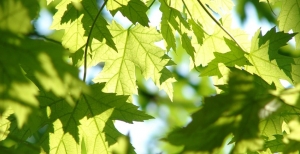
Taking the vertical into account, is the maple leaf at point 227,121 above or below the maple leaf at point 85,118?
below

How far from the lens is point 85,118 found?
5.82 feet

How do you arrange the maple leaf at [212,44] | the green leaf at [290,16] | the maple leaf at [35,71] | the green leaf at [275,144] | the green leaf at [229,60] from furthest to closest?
the maple leaf at [212,44] → the green leaf at [290,16] → the green leaf at [229,60] → the green leaf at [275,144] → the maple leaf at [35,71]

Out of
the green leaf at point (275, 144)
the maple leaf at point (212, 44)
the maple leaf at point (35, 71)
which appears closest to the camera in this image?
the maple leaf at point (35, 71)

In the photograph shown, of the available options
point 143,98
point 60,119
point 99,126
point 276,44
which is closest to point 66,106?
point 60,119

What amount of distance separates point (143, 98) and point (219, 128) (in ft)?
16.9

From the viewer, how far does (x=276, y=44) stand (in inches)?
74.8

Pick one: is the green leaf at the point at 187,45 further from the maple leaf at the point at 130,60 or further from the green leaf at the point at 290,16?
the green leaf at the point at 290,16

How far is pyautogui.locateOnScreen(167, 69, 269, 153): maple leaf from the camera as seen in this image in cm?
108

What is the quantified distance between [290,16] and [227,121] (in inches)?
41.5

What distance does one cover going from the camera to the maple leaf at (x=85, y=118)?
1.71m

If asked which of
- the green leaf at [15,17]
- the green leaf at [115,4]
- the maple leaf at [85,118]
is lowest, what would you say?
the green leaf at [15,17]

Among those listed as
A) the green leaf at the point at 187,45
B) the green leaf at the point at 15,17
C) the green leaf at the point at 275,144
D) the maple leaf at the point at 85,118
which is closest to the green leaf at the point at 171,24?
the green leaf at the point at 187,45

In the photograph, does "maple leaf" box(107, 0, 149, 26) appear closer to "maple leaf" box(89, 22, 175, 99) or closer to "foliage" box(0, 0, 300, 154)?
"foliage" box(0, 0, 300, 154)

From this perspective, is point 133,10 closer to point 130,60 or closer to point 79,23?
point 79,23
